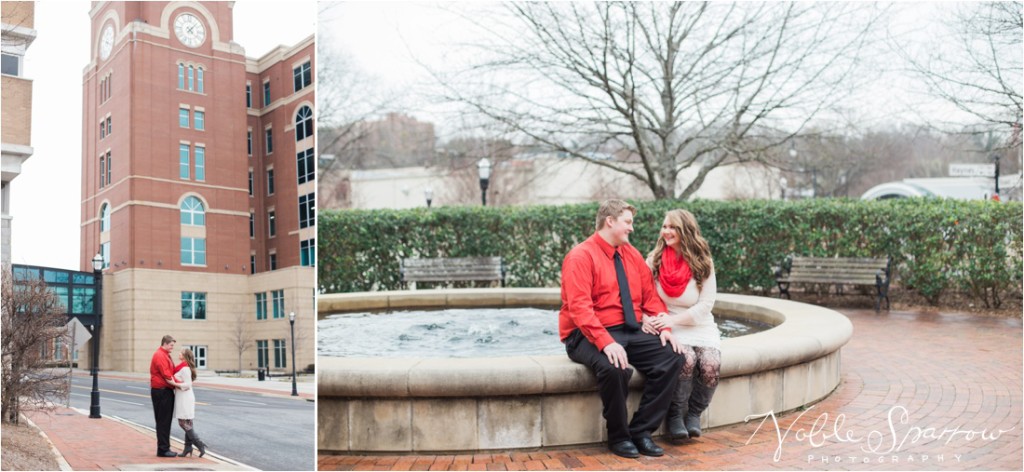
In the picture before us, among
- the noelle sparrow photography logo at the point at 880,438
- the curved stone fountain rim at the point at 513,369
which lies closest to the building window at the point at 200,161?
the curved stone fountain rim at the point at 513,369

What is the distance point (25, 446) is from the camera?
3.64 m

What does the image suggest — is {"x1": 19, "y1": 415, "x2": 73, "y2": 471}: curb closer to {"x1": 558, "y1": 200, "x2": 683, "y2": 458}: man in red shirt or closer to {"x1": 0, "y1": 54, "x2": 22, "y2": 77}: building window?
{"x1": 0, "y1": 54, "x2": 22, "y2": 77}: building window

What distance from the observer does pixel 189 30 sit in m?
3.99

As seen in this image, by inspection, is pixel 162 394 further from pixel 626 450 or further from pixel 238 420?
pixel 626 450

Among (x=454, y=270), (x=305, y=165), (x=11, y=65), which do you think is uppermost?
(x=11, y=65)

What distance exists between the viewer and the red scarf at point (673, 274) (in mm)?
5426

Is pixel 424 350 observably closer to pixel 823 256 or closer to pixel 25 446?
pixel 25 446

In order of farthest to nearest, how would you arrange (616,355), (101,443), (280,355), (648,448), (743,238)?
(743,238), (648,448), (616,355), (280,355), (101,443)

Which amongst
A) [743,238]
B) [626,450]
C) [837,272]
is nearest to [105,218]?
[626,450]

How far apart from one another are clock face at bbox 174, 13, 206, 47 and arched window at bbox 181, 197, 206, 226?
81cm

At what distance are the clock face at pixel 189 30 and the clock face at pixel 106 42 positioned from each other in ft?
1.33

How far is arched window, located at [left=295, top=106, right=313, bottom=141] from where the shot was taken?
4086 mm

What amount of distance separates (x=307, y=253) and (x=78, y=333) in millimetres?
1097

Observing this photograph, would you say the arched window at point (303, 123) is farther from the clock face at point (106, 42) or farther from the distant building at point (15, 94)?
the distant building at point (15, 94)
